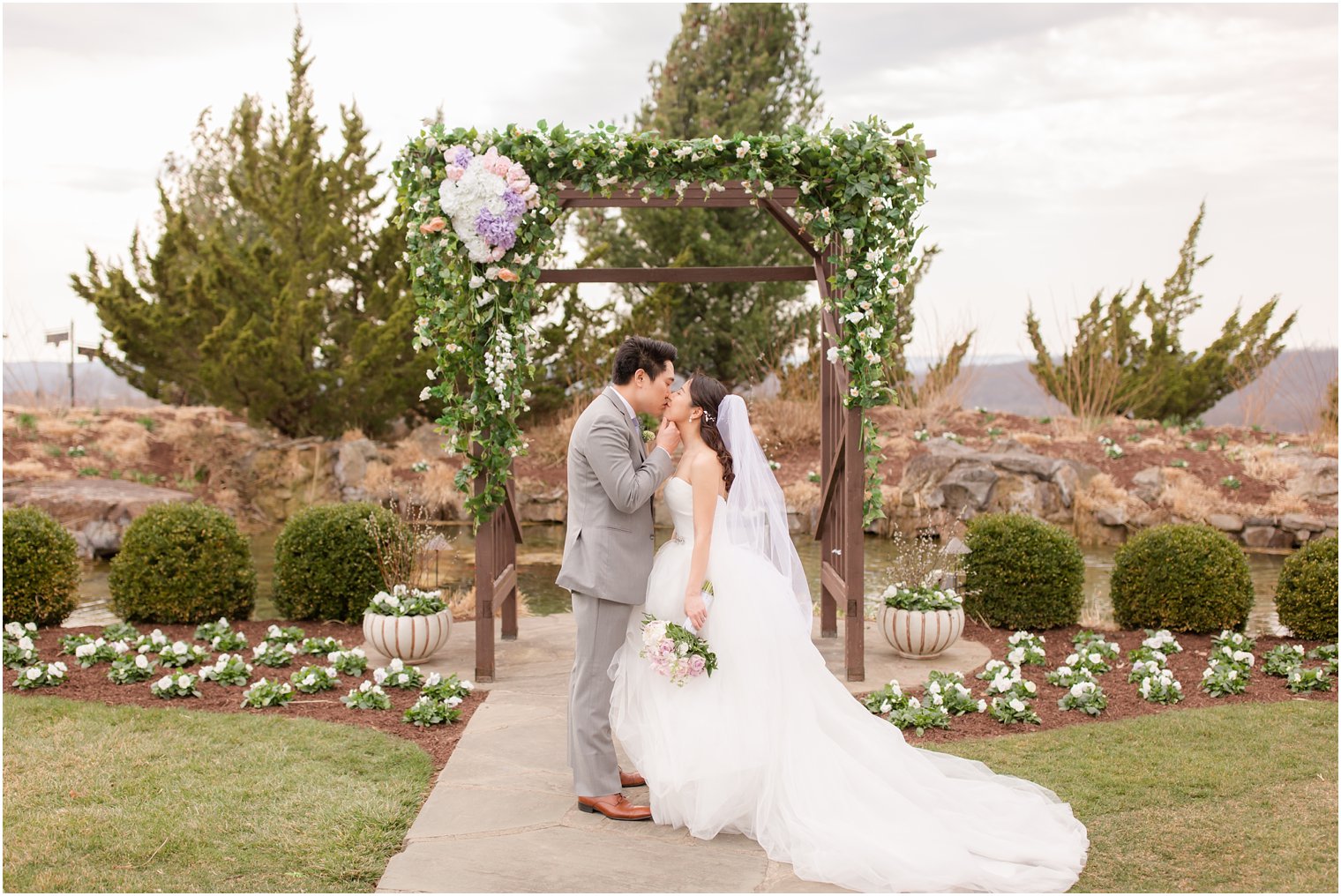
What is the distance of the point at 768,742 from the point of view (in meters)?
4.19

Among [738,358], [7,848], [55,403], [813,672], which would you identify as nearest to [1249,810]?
[813,672]

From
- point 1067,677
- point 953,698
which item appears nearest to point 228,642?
point 953,698

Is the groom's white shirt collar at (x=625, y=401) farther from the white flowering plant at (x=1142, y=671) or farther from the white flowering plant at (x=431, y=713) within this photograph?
the white flowering plant at (x=1142, y=671)

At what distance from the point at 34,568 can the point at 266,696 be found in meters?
2.91

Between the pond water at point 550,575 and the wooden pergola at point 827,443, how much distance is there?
1.77 metres

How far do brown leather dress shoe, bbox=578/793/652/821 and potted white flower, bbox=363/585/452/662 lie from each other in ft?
8.98

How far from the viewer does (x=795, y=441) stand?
18.5 metres

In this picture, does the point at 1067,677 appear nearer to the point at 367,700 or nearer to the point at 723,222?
the point at 367,700

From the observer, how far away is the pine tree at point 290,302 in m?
17.5

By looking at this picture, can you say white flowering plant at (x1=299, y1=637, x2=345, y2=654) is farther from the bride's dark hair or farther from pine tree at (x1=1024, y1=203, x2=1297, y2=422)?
pine tree at (x1=1024, y1=203, x2=1297, y2=422)

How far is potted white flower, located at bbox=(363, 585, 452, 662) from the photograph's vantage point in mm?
6836

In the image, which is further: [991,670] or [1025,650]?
[1025,650]

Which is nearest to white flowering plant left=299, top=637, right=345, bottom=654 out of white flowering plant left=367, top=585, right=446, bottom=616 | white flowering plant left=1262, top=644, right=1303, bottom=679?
white flowering plant left=367, top=585, right=446, bottom=616

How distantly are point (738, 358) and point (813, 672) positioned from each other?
16.0 meters
